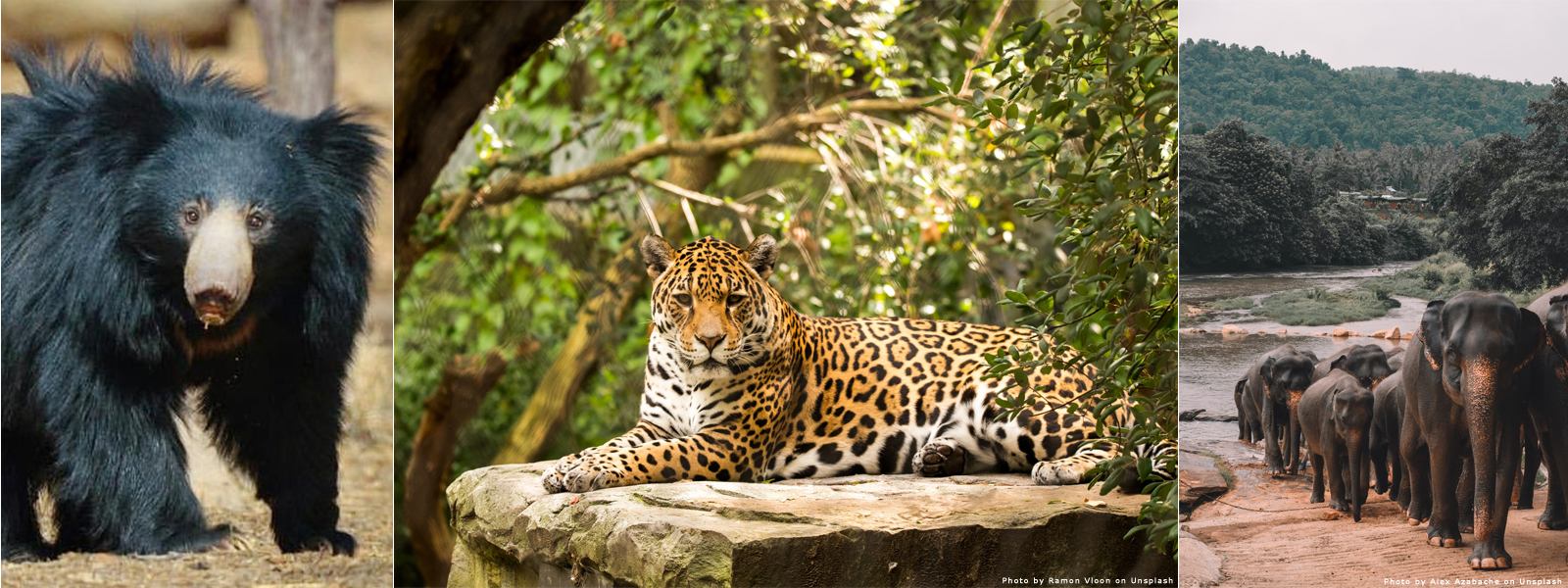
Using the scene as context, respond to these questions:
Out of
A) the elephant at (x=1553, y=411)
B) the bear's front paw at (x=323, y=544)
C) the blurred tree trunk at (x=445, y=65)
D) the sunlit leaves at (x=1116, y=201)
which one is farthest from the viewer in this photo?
the blurred tree trunk at (x=445, y=65)

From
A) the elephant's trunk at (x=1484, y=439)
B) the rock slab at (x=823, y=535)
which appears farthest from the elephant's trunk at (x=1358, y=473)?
the rock slab at (x=823, y=535)

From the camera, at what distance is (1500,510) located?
2.82 m

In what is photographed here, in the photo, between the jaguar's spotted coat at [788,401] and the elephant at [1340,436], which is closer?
the elephant at [1340,436]

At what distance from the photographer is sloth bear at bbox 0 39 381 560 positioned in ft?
12.7

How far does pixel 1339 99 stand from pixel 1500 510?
105cm

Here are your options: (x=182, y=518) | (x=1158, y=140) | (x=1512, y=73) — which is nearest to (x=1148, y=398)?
(x=1158, y=140)

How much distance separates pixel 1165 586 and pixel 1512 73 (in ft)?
5.58

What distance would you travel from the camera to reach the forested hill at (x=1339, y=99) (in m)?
2.97

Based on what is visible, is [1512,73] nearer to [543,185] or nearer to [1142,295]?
[1142,295]

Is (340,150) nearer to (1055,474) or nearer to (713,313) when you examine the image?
(713,313)

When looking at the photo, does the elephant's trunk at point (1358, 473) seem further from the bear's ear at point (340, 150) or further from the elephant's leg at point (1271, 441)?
the bear's ear at point (340, 150)

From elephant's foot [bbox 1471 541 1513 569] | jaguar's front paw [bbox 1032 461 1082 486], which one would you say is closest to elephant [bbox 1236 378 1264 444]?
elephant's foot [bbox 1471 541 1513 569]

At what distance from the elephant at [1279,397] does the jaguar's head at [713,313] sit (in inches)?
63.0

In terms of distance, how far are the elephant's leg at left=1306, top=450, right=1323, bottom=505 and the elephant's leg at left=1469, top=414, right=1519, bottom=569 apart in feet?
1.11
